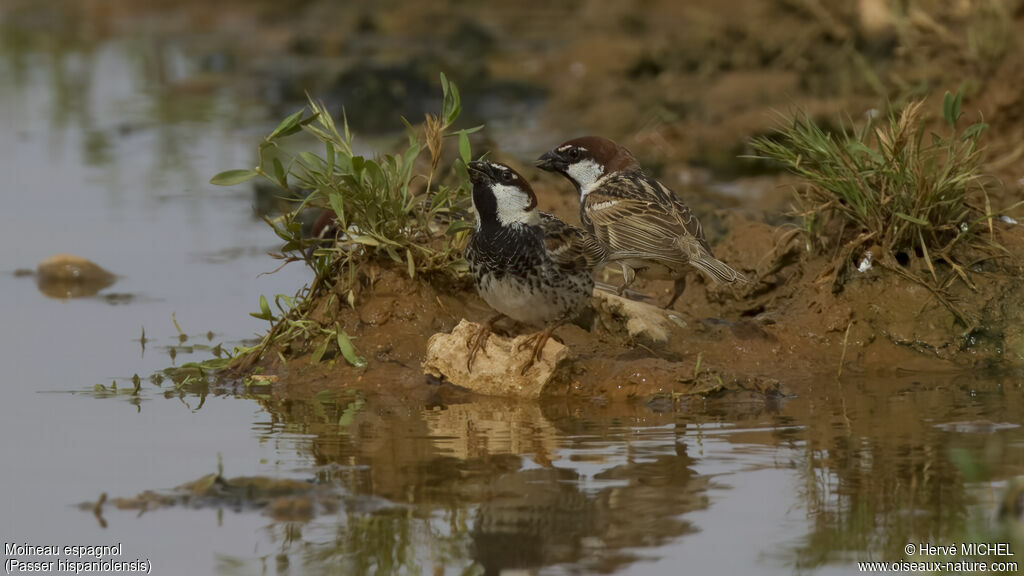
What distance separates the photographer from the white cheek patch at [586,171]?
952cm

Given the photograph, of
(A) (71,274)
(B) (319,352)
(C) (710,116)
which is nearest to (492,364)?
(B) (319,352)

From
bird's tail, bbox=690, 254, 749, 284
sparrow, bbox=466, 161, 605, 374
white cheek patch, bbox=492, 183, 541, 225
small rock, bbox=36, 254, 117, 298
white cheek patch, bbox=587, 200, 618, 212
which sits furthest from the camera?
small rock, bbox=36, 254, 117, 298

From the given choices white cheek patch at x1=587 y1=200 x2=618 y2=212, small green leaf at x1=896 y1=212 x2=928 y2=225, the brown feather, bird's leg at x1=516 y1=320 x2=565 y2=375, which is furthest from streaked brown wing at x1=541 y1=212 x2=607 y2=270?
small green leaf at x1=896 y1=212 x2=928 y2=225

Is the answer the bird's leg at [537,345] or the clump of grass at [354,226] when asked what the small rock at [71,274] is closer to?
the clump of grass at [354,226]

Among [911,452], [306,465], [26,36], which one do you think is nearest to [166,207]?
[306,465]

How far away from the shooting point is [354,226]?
8.38 m

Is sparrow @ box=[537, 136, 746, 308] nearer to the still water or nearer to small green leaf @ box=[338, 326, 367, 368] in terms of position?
the still water

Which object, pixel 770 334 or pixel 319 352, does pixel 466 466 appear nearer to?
pixel 319 352

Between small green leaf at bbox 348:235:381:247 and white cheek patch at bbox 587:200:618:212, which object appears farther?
white cheek patch at bbox 587:200:618:212

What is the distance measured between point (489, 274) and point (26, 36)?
73.4 ft

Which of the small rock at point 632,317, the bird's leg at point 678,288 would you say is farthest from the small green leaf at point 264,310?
the bird's leg at point 678,288

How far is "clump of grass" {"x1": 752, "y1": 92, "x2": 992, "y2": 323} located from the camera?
8.11 metres

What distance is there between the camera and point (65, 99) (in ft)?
67.4

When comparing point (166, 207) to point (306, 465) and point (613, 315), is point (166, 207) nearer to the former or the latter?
point (613, 315)
